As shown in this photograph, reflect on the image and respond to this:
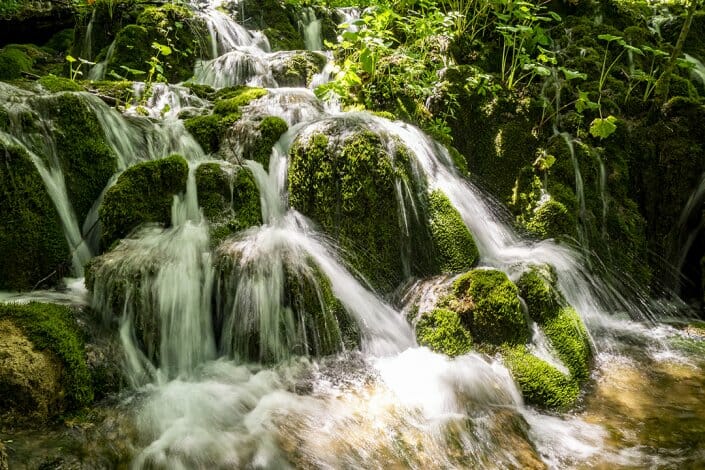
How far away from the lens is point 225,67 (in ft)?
27.8

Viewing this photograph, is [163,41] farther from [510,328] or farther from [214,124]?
[510,328]

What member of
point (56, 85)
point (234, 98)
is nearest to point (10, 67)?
point (56, 85)

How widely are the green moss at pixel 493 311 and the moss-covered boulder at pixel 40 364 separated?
9.87ft

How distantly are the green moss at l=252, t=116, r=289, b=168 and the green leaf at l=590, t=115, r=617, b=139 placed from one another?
13.1 ft

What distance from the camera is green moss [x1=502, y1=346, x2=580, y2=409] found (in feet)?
11.4

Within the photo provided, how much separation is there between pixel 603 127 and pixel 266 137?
168 inches

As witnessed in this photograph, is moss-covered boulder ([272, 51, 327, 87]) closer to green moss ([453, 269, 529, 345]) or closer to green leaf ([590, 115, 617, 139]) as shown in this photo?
green leaf ([590, 115, 617, 139])

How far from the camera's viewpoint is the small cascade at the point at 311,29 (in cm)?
1130

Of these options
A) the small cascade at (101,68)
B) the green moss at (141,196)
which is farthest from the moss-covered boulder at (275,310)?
the small cascade at (101,68)

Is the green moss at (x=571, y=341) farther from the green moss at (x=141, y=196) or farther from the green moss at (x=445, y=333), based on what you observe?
the green moss at (x=141, y=196)

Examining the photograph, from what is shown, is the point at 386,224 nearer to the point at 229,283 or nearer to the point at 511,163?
the point at 229,283

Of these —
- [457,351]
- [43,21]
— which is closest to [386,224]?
[457,351]

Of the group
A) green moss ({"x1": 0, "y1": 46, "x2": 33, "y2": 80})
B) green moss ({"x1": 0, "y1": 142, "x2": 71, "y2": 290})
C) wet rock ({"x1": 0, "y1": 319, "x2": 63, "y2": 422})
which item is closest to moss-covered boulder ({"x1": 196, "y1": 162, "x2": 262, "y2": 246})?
green moss ({"x1": 0, "y1": 142, "x2": 71, "y2": 290})

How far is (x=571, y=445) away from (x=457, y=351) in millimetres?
1067
